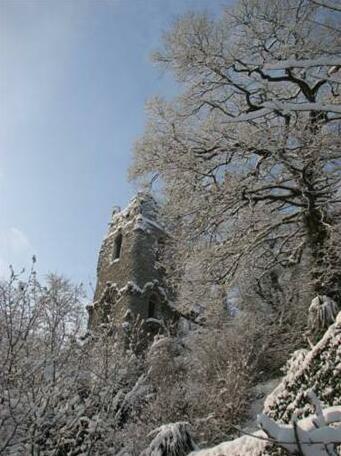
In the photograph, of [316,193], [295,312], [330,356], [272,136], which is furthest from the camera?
[295,312]

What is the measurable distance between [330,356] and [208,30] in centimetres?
912

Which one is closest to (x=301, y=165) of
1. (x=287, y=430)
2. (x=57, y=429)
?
(x=57, y=429)

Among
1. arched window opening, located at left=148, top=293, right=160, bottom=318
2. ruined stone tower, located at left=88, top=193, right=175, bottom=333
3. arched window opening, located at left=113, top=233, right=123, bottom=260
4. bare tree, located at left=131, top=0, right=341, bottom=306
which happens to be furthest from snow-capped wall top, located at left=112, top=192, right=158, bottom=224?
bare tree, located at left=131, top=0, right=341, bottom=306

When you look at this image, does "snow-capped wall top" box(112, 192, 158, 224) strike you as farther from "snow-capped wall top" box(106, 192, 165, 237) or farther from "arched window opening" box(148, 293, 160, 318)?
"arched window opening" box(148, 293, 160, 318)

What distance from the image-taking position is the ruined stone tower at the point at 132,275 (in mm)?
24797

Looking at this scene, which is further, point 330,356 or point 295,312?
point 295,312

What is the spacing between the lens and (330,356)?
4.76m

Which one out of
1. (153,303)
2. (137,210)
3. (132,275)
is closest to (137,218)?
(137,210)

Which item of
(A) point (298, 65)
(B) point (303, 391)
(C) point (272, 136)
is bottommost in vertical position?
(B) point (303, 391)

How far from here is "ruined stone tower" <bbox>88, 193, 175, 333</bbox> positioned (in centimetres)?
2480

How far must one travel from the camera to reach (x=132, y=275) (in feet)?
84.5

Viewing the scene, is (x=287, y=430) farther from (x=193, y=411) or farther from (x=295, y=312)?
(x=295, y=312)

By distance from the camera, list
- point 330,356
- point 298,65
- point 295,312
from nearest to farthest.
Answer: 1. point 330,356
2. point 298,65
3. point 295,312

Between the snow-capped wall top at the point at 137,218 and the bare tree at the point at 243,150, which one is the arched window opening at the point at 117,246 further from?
the bare tree at the point at 243,150
